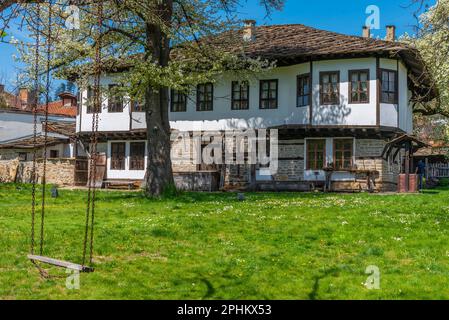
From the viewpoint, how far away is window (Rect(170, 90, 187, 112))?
102 ft

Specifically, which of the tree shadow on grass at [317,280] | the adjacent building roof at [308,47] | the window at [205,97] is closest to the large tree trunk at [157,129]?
the adjacent building roof at [308,47]

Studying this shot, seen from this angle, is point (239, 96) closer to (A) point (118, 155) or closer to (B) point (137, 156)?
(B) point (137, 156)

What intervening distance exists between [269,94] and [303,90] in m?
2.03

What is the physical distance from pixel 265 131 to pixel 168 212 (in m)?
14.3

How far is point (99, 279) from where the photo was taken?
755 cm

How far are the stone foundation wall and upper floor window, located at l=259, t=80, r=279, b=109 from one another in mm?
12946

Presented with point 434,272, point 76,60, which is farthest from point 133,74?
point 434,272

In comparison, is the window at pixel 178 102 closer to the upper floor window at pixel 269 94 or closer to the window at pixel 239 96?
the window at pixel 239 96

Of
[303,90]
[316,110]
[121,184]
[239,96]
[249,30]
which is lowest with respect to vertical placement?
[121,184]

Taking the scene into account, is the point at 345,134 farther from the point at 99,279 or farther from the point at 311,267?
the point at 99,279

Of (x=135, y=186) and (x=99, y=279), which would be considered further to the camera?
(x=135, y=186)

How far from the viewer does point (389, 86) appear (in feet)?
88.5

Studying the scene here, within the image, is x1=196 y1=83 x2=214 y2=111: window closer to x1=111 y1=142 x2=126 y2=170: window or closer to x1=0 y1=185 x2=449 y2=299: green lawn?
x1=111 y1=142 x2=126 y2=170: window

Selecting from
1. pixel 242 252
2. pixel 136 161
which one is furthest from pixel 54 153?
pixel 242 252
